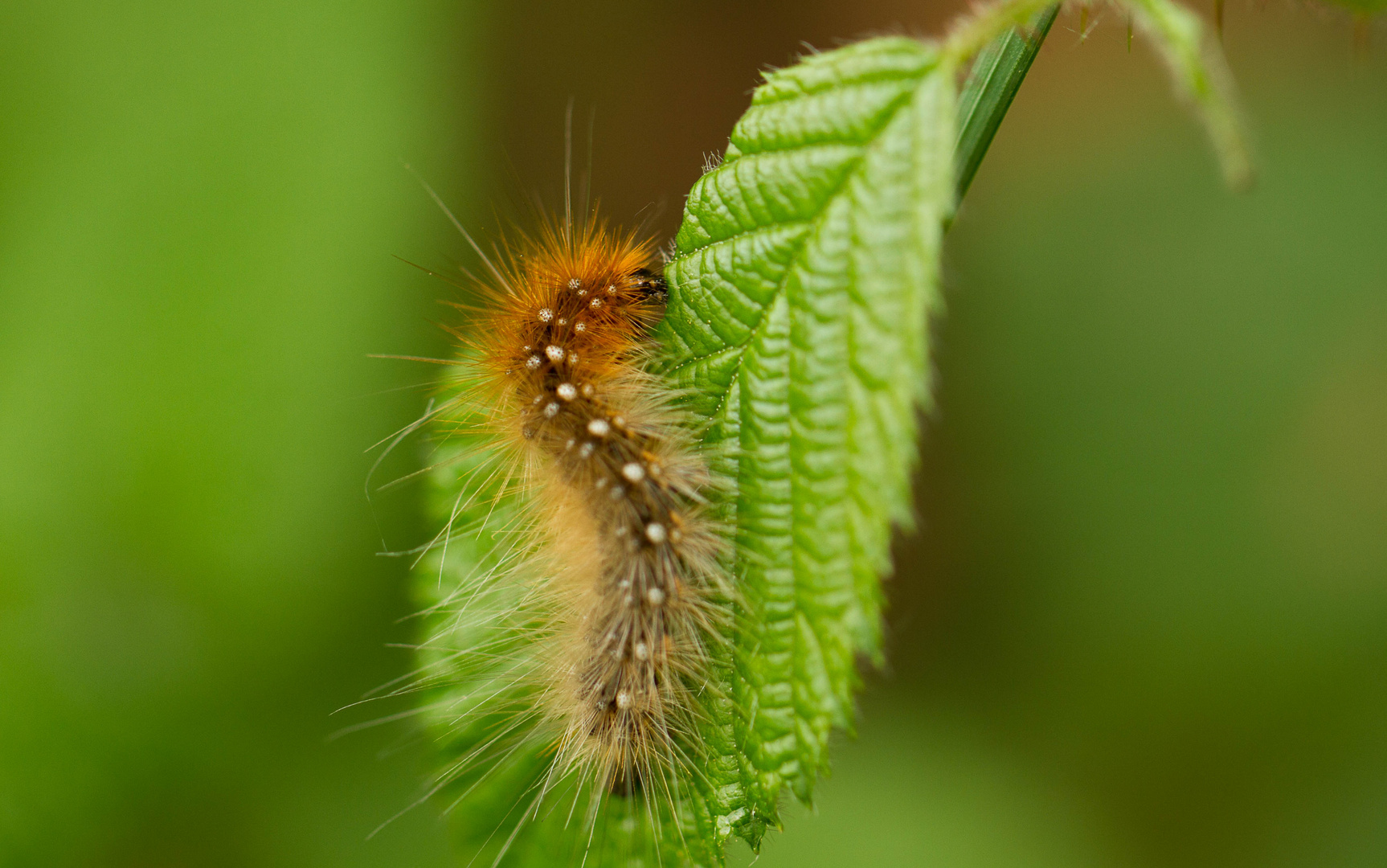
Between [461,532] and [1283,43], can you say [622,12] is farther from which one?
[461,532]

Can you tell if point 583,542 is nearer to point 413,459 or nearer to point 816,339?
point 816,339

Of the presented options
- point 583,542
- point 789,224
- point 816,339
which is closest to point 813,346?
point 816,339

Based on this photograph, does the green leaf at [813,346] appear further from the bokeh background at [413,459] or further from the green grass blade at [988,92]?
the bokeh background at [413,459]

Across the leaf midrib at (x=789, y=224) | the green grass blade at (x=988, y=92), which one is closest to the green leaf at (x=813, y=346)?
the leaf midrib at (x=789, y=224)

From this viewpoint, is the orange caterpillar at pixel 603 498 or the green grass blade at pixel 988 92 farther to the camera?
the orange caterpillar at pixel 603 498

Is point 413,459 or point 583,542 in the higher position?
point 413,459

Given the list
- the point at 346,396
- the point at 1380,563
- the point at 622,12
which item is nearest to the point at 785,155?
the point at 346,396
